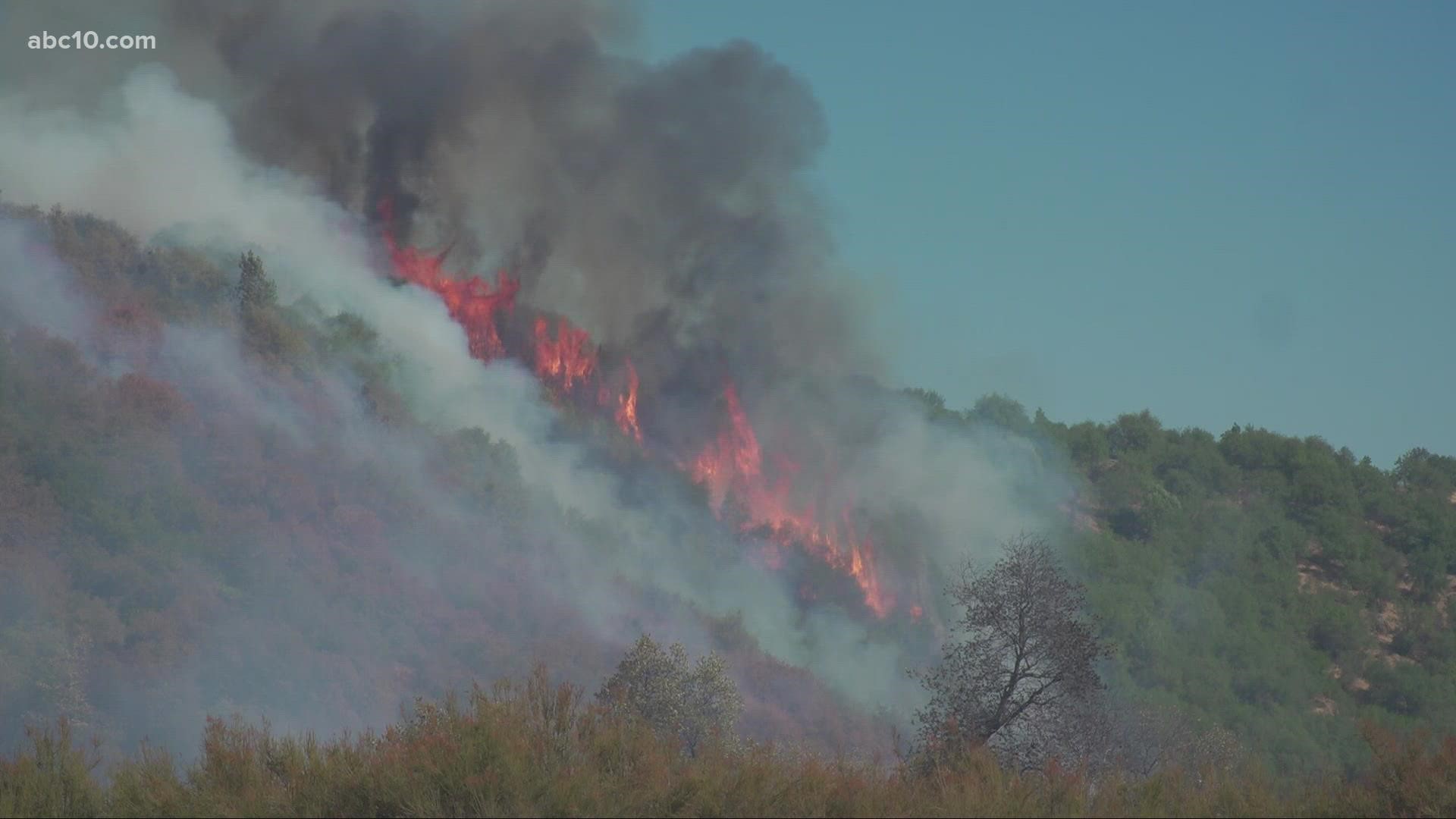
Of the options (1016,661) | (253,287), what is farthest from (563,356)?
(1016,661)

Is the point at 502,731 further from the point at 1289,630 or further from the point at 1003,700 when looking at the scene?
the point at 1289,630

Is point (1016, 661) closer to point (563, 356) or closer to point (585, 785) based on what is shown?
point (585, 785)

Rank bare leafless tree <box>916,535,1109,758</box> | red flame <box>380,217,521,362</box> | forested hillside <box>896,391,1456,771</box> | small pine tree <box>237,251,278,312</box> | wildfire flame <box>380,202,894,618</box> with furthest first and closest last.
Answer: red flame <box>380,217,521,362</box>, wildfire flame <box>380,202,894,618</box>, forested hillside <box>896,391,1456,771</box>, small pine tree <box>237,251,278,312</box>, bare leafless tree <box>916,535,1109,758</box>

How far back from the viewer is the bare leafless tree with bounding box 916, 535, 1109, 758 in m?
29.8

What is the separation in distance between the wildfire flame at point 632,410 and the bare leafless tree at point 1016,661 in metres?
44.8

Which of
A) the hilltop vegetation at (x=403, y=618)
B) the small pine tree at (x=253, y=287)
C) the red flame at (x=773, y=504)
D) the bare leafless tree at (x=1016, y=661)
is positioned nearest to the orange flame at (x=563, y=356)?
the hilltop vegetation at (x=403, y=618)

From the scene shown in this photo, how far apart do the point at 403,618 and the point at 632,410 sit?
2480 cm

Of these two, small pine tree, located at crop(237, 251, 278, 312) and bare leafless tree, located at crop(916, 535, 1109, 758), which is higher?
small pine tree, located at crop(237, 251, 278, 312)

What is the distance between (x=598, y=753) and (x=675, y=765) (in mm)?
1474

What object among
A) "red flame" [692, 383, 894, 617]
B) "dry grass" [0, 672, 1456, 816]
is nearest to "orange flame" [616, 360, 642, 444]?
"red flame" [692, 383, 894, 617]

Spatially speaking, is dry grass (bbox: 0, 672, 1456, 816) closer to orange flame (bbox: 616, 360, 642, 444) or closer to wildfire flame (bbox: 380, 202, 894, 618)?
wildfire flame (bbox: 380, 202, 894, 618)

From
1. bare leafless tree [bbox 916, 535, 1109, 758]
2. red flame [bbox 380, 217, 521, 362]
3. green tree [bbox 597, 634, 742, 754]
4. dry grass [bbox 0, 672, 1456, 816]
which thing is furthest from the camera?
red flame [bbox 380, 217, 521, 362]

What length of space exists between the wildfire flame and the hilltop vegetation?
3468mm

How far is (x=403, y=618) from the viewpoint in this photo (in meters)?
57.5
